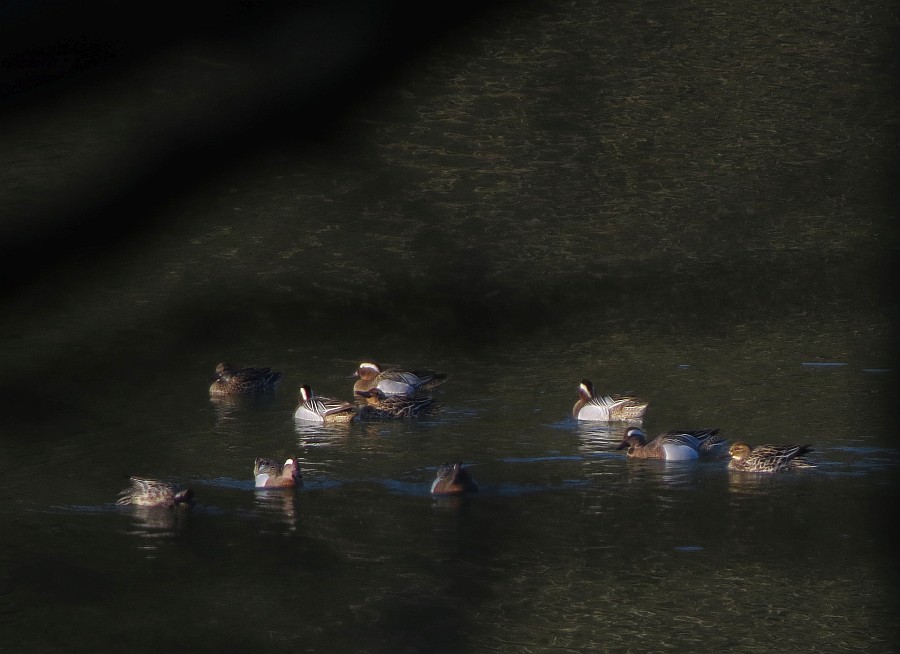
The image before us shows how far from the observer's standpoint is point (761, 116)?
1895 centimetres

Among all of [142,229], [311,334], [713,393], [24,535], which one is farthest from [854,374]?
[142,229]

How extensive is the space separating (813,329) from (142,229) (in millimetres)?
9170

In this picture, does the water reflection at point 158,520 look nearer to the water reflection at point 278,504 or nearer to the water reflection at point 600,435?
the water reflection at point 278,504

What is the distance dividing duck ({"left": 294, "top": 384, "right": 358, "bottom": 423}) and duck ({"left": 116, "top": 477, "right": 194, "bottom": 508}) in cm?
209

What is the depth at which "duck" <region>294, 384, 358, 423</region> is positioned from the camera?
10.3 metres

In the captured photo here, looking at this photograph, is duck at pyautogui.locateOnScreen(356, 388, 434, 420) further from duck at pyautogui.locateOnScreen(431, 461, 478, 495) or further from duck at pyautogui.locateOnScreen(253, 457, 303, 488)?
duck at pyautogui.locateOnScreen(431, 461, 478, 495)

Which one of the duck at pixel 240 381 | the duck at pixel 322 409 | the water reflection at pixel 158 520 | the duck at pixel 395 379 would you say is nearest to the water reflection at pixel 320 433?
the duck at pixel 322 409

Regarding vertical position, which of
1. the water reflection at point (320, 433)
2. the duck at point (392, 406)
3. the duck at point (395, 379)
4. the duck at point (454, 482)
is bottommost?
the duck at point (454, 482)

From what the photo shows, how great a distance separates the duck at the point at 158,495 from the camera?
8.17 meters

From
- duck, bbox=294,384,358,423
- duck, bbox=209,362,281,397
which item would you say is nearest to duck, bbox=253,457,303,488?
duck, bbox=294,384,358,423

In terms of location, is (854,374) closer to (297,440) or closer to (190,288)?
(297,440)

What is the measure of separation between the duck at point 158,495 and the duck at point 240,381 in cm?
265

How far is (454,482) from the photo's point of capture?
8289 millimetres

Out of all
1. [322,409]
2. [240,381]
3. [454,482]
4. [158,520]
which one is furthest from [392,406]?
[158,520]
